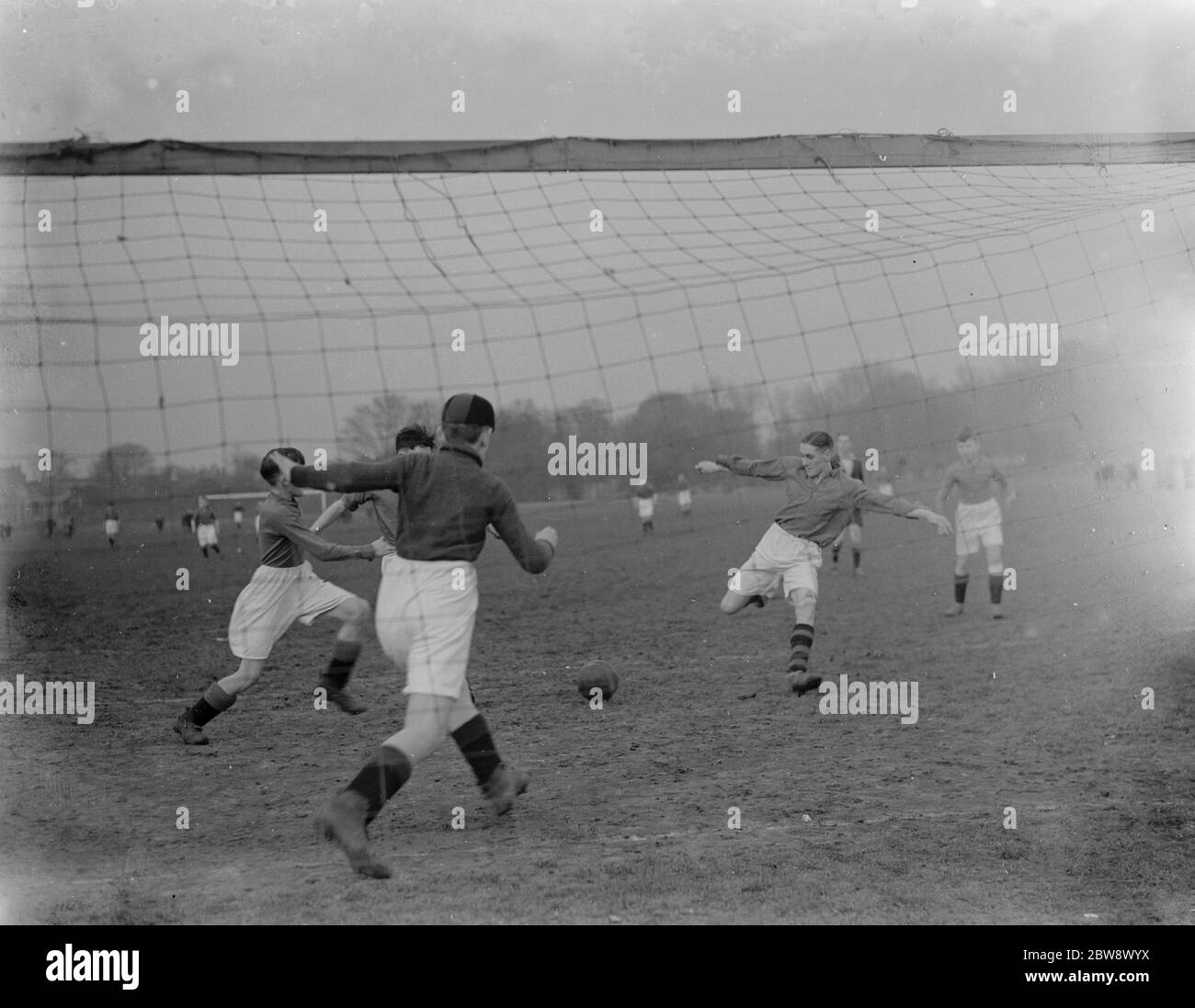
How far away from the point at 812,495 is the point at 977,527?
48.9 inches

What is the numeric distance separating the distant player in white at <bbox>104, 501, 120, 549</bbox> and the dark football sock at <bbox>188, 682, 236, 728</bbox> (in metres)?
0.72

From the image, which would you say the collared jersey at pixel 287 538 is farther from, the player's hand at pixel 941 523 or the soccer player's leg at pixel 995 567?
the soccer player's leg at pixel 995 567

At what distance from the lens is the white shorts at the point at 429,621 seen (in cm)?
392

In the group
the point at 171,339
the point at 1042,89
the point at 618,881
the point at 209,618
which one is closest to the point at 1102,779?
the point at 618,881

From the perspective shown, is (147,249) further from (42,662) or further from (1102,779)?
(1102,779)

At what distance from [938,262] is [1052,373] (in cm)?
69

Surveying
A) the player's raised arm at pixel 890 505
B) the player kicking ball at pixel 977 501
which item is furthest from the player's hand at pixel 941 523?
the player kicking ball at pixel 977 501

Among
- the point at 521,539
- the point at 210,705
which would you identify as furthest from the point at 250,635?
the point at 521,539

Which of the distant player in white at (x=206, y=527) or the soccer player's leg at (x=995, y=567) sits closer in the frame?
the distant player in white at (x=206, y=527)

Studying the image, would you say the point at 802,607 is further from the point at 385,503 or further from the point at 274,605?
the point at 274,605

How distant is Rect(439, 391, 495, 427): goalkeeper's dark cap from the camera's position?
4082mm

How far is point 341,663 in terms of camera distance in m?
4.82

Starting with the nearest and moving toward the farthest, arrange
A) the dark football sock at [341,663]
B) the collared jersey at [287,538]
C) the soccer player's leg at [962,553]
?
1. the collared jersey at [287,538]
2. the dark football sock at [341,663]
3. the soccer player's leg at [962,553]

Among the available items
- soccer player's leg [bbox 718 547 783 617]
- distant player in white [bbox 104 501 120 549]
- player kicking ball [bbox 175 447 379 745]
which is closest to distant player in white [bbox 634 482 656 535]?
soccer player's leg [bbox 718 547 783 617]
